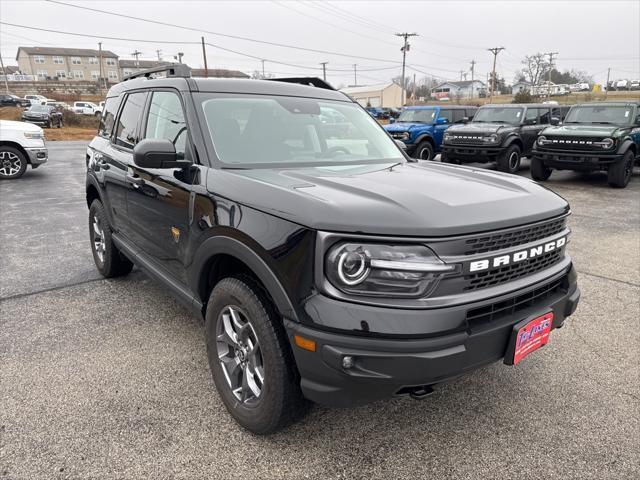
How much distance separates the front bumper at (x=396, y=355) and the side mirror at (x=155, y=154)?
1.31m

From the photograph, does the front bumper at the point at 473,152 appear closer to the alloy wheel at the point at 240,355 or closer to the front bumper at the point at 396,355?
the front bumper at the point at 396,355

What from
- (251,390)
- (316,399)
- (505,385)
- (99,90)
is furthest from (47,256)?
(99,90)

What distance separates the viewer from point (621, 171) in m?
10.1

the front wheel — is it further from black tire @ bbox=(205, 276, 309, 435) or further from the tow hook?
the tow hook

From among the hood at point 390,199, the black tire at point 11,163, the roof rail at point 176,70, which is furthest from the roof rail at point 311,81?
the black tire at point 11,163

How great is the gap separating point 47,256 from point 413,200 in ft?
16.5

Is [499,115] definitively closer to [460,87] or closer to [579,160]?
[579,160]

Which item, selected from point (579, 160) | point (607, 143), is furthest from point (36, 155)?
point (607, 143)

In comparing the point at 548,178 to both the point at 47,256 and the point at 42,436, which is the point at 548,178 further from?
the point at 42,436

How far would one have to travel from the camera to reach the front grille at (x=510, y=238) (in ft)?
6.58

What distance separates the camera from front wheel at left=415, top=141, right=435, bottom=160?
13.9 m

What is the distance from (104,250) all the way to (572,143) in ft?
32.1

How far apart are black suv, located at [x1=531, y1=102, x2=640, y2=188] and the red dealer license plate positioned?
9257mm

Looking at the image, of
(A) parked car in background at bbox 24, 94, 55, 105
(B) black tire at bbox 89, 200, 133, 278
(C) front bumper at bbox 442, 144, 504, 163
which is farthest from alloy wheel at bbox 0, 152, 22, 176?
(A) parked car in background at bbox 24, 94, 55, 105
